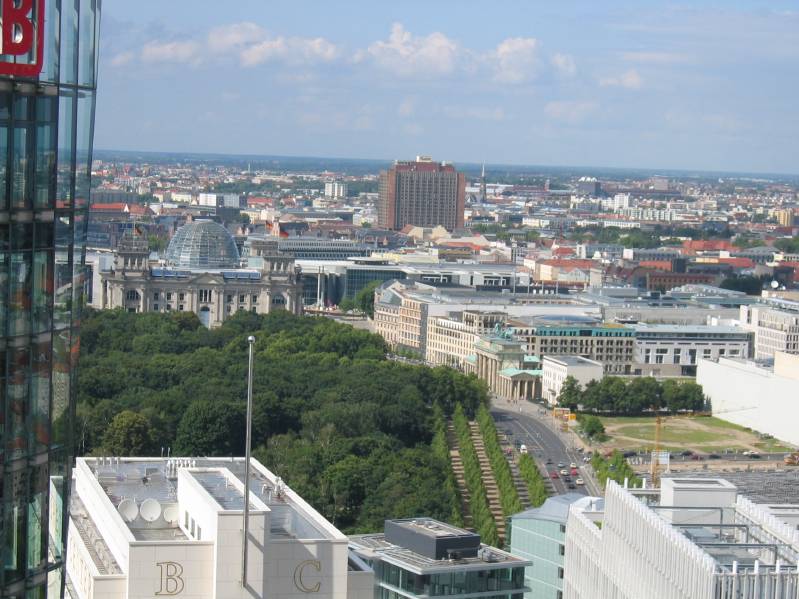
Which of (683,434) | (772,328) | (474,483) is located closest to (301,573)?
(474,483)

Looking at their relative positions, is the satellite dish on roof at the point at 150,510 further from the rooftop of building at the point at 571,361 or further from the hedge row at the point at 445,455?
the rooftop of building at the point at 571,361

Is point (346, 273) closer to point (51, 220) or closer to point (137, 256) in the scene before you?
point (137, 256)

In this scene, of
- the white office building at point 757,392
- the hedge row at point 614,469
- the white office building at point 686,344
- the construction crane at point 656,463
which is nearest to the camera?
the hedge row at point 614,469

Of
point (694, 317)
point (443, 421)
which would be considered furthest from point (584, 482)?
point (694, 317)

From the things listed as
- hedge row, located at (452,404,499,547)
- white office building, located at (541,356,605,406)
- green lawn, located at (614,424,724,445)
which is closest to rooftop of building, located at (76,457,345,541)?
hedge row, located at (452,404,499,547)

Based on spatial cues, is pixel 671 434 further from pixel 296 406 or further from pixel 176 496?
pixel 176 496

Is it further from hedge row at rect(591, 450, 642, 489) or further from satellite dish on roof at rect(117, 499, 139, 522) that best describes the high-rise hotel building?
hedge row at rect(591, 450, 642, 489)

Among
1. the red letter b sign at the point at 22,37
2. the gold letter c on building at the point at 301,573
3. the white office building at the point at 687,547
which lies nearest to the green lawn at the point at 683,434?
the white office building at the point at 687,547
